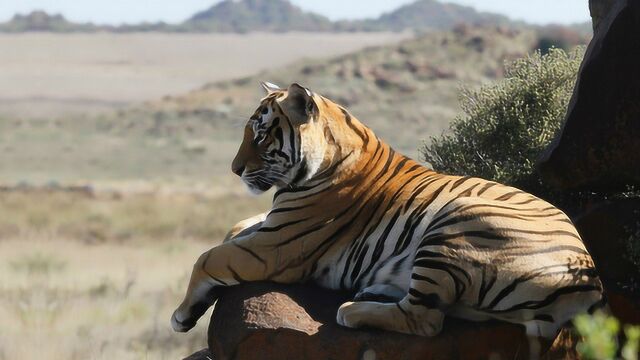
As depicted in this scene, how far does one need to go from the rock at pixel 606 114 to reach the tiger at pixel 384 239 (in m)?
0.48

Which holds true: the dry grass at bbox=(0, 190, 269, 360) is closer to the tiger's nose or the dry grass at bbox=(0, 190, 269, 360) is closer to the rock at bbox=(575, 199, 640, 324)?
the tiger's nose

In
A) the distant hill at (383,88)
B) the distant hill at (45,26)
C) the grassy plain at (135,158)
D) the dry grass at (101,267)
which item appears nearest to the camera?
the dry grass at (101,267)

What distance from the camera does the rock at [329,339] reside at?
7.32m

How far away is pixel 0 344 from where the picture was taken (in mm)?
12211

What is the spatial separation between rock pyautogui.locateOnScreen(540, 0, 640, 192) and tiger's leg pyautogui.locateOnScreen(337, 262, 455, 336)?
1.49 meters

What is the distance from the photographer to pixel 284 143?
8.08 m

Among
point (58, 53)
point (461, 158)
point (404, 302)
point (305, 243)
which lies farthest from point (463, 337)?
point (58, 53)

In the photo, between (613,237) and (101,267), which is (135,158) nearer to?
(101,267)

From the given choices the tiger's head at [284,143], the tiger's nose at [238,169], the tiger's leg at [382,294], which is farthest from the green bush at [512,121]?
the tiger's leg at [382,294]

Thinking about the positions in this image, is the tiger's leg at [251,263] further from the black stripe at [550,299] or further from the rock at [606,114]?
the rock at [606,114]

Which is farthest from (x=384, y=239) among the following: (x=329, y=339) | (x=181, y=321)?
(x=181, y=321)

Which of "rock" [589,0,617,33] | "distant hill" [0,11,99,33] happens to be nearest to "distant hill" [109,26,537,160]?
"rock" [589,0,617,33]

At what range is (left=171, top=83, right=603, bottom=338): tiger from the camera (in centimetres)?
724

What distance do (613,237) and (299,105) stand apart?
228cm
